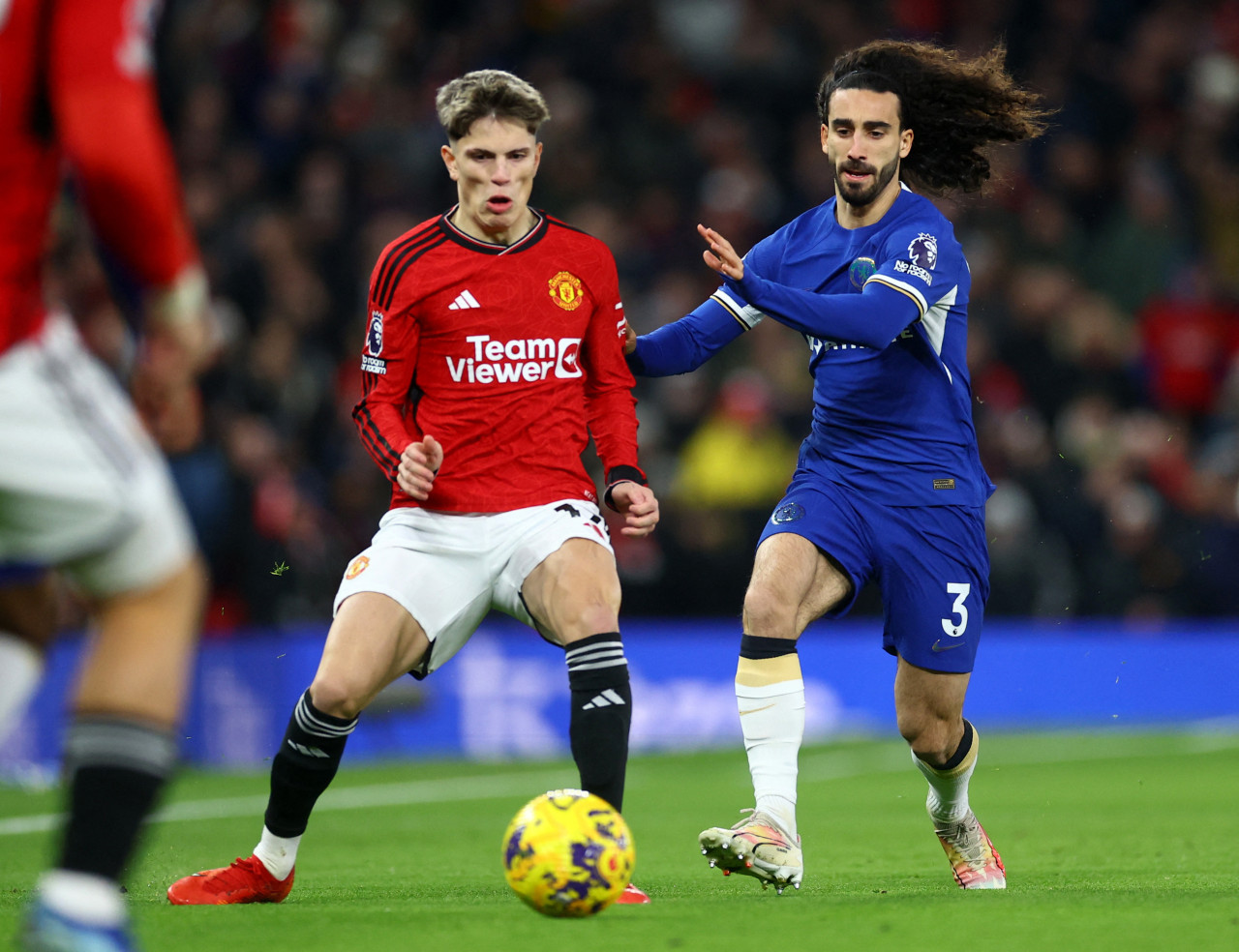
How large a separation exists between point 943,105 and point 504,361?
6.17ft

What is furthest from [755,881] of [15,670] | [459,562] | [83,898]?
[83,898]

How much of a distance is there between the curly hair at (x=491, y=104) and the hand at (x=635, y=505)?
1.13 metres

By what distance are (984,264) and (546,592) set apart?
414 inches

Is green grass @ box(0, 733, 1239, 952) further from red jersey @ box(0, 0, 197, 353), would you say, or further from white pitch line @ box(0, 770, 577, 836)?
red jersey @ box(0, 0, 197, 353)

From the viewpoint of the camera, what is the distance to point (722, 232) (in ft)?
50.3

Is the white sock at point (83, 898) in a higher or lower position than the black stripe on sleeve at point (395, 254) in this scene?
lower

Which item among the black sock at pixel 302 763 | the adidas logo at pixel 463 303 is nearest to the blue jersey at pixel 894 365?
the adidas logo at pixel 463 303

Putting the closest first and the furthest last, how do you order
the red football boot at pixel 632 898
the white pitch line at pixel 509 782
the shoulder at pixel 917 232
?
the red football boot at pixel 632 898 < the shoulder at pixel 917 232 < the white pitch line at pixel 509 782

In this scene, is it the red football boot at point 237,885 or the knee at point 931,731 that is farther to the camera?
the knee at point 931,731

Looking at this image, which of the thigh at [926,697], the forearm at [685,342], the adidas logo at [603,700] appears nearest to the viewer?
the adidas logo at [603,700]

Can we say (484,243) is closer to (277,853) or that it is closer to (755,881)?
(277,853)

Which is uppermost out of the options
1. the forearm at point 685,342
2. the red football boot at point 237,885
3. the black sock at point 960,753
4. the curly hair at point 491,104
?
the curly hair at point 491,104

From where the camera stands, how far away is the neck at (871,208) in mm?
Result: 5992

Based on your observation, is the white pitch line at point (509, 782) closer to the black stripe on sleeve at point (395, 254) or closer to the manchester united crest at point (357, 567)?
the manchester united crest at point (357, 567)
